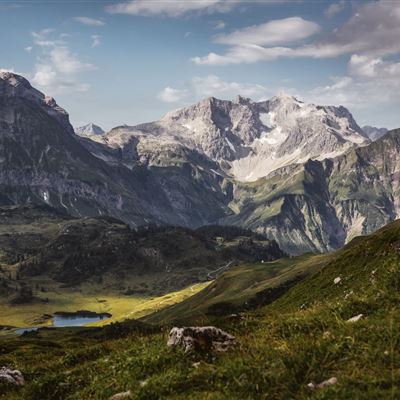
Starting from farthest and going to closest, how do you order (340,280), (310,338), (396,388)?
1. (340,280)
2. (310,338)
3. (396,388)

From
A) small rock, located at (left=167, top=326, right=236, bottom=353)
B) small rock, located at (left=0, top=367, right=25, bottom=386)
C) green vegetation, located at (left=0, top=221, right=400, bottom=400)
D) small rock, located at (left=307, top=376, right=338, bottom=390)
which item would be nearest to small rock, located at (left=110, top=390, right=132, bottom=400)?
green vegetation, located at (left=0, top=221, right=400, bottom=400)

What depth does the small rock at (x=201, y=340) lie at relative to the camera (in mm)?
19109

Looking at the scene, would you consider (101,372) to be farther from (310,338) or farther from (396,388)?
(396,388)

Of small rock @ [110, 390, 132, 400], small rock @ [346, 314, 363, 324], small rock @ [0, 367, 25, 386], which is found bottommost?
small rock @ [0, 367, 25, 386]

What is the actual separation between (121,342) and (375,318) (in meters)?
14.4

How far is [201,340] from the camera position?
19.4 m

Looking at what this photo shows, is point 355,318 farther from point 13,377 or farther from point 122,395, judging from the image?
point 13,377

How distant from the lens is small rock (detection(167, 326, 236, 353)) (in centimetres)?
1911

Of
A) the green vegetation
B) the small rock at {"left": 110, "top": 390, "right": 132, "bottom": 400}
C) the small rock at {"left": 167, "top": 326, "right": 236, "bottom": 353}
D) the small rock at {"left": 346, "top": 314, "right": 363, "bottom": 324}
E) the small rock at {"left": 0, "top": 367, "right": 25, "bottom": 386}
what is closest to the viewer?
the green vegetation

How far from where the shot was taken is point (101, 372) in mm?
20812

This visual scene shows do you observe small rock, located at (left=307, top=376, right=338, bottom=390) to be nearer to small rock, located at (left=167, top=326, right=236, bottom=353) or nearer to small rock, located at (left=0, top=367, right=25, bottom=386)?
small rock, located at (left=167, top=326, right=236, bottom=353)

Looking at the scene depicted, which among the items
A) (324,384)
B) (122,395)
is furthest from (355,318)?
(122,395)

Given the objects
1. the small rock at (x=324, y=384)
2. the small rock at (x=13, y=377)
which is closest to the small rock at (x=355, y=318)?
the small rock at (x=324, y=384)

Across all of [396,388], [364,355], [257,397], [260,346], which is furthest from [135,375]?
[396,388]
